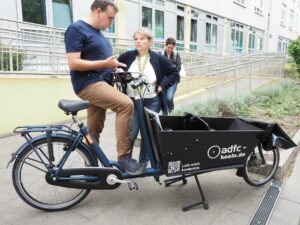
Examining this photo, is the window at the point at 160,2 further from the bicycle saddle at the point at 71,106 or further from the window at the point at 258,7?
the window at the point at 258,7

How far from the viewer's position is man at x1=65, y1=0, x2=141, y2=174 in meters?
2.73

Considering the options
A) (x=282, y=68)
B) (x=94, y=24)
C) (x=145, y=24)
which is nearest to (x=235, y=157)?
(x=94, y=24)

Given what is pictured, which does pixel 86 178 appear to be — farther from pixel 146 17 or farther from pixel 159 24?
pixel 159 24

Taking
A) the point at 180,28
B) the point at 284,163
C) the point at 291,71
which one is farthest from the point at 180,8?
the point at 284,163

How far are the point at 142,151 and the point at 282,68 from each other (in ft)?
37.3

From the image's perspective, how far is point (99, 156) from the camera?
2.93 metres

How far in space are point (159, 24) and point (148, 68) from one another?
Answer: 10588 millimetres

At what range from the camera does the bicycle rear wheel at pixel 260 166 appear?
3.36 meters

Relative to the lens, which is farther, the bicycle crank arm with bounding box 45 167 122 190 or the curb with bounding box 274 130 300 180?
the curb with bounding box 274 130 300 180

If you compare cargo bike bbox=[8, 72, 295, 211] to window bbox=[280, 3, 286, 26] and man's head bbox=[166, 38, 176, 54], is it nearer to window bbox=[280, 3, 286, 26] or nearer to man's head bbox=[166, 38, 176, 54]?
man's head bbox=[166, 38, 176, 54]

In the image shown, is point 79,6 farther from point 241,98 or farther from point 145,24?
point 241,98

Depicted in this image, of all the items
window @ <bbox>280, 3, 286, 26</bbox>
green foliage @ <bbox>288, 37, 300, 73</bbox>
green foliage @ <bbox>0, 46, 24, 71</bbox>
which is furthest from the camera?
window @ <bbox>280, 3, 286, 26</bbox>

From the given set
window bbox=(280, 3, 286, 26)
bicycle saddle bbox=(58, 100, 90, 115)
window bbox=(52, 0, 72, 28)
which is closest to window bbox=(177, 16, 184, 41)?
window bbox=(52, 0, 72, 28)

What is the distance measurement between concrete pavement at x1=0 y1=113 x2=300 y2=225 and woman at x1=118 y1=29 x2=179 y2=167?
42 cm
